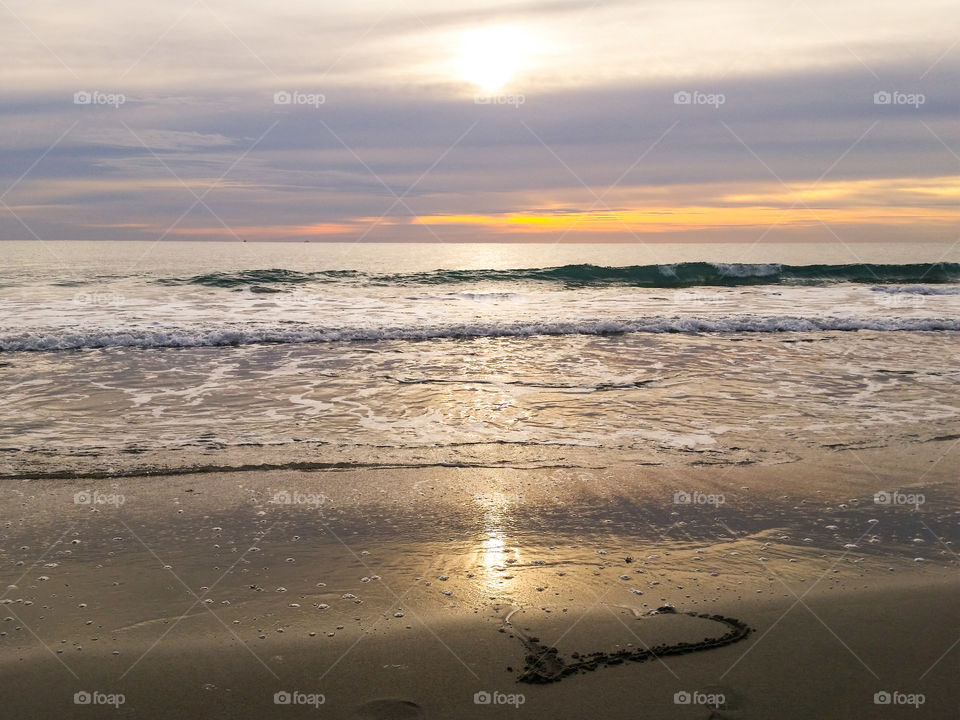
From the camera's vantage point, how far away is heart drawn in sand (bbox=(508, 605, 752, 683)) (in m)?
3.80

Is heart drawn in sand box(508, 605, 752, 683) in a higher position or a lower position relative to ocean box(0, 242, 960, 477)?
lower

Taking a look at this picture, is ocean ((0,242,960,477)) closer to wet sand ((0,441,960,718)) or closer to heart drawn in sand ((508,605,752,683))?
wet sand ((0,441,960,718))

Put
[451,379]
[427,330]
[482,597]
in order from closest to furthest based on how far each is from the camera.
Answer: [482,597], [451,379], [427,330]

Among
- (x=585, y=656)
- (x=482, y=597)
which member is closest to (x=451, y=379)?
(x=482, y=597)

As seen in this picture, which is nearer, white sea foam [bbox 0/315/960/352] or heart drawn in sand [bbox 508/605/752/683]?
heart drawn in sand [bbox 508/605/752/683]

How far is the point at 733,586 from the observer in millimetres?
4789

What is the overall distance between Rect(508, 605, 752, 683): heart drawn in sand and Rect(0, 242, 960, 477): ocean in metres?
3.62

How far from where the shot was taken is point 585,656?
396cm

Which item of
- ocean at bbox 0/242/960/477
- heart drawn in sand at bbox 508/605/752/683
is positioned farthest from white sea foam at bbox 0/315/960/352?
heart drawn in sand at bbox 508/605/752/683

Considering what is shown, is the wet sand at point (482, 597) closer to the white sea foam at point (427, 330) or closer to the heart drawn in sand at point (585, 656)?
the heart drawn in sand at point (585, 656)

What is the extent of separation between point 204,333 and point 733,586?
56.9ft

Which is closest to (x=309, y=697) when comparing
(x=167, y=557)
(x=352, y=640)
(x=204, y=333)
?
(x=352, y=640)

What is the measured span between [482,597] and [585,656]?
892 millimetres

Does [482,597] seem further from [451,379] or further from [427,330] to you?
[427,330]
